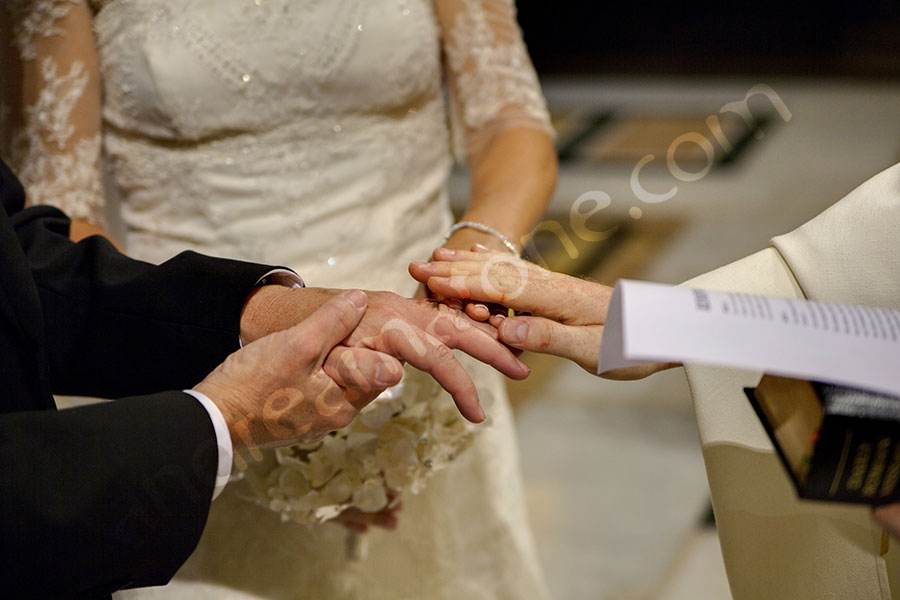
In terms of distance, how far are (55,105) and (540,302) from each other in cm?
66

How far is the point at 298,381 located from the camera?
750 mm

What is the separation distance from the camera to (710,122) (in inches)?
79.7

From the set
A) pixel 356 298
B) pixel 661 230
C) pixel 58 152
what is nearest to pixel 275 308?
pixel 356 298

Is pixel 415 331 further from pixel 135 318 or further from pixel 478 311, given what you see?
pixel 135 318

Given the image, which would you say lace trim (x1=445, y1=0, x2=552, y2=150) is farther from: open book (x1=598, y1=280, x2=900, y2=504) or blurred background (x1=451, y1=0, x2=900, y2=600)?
open book (x1=598, y1=280, x2=900, y2=504)

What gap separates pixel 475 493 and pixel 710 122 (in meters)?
1.18

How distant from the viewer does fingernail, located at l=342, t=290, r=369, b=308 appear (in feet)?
2.64

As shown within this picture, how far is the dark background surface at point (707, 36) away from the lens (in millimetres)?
3045

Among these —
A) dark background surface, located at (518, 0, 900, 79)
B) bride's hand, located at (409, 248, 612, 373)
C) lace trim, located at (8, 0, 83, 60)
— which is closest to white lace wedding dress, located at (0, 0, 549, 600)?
lace trim, located at (8, 0, 83, 60)

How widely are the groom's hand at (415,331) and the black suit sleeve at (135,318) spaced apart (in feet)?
0.11

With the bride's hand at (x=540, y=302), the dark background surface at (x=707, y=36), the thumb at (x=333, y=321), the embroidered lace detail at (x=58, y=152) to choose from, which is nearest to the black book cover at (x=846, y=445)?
the bride's hand at (x=540, y=302)

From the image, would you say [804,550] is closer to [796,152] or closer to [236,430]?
A: [236,430]

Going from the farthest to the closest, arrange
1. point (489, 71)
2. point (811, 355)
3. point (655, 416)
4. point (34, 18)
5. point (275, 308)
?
point (655, 416), point (489, 71), point (34, 18), point (275, 308), point (811, 355)

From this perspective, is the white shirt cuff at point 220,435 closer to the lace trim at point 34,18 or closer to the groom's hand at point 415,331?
the groom's hand at point 415,331
